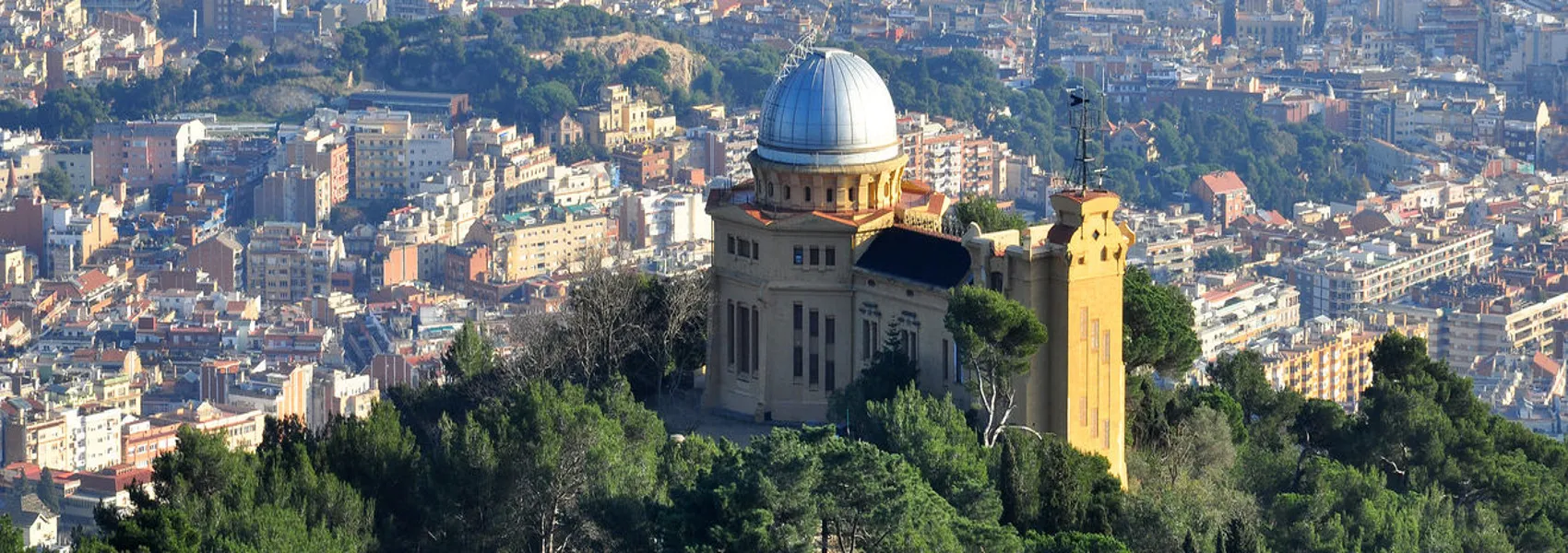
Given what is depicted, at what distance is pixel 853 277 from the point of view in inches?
1501

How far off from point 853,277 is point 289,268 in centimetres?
5763

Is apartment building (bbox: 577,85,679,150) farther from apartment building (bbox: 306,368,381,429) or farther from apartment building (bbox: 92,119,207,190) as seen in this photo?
apartment building (bbox: 306,368,381,429)

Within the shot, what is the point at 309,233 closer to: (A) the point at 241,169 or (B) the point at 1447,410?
(A) the point at 241,169

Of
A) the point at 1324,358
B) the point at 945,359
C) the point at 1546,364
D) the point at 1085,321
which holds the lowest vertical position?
the point at 1546,364

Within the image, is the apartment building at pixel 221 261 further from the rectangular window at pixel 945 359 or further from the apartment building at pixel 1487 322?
the rectangular window at pixel 945 359

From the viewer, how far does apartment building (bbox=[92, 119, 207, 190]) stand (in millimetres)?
106375

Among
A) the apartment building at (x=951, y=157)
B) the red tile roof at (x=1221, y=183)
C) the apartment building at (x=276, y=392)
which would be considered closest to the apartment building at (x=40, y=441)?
the apartment building at (x=276, y=392)

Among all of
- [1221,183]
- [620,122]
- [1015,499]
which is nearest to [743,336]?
[1015,499]

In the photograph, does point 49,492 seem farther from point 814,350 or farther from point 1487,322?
point 1487,322

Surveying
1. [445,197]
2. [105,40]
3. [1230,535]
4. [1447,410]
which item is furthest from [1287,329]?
[105,40]

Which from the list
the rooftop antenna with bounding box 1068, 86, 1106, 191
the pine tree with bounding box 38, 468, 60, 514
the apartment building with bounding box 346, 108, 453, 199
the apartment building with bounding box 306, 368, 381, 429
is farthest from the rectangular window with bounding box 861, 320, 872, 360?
the apartment building with bounding box 346, 108, 453, 199

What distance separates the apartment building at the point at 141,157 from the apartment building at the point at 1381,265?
35368mm

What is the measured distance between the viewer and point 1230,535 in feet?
108

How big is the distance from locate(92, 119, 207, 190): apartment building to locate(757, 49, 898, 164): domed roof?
2787 inches
